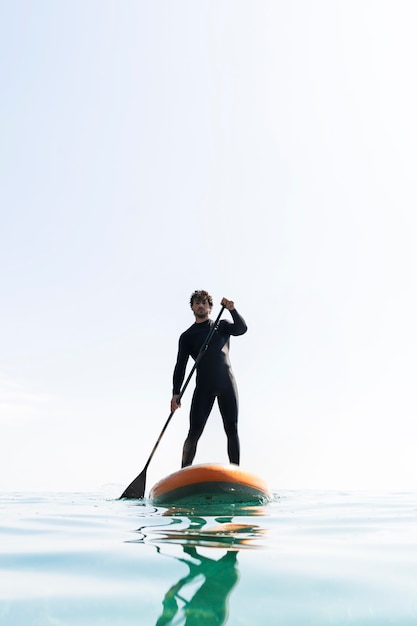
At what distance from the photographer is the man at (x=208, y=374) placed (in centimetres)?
677

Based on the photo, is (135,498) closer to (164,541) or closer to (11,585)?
(164,541)

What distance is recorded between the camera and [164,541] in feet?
9.62

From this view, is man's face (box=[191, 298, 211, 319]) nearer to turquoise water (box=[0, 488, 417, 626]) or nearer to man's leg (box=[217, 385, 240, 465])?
man's leg (box=[217, 385, 240, 465])

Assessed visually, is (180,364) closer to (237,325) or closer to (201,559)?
(237,325)

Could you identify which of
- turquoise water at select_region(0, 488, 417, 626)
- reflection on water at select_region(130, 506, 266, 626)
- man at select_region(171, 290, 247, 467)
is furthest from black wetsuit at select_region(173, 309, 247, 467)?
turquoise water at select_region(0, 488, 417, 626)

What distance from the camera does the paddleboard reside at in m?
5.16

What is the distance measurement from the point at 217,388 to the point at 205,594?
4.96m

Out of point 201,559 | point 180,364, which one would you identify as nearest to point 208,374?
point 180,364

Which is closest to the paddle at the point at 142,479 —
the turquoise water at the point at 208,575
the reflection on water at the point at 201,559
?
the reflection on water at the point at 201,559

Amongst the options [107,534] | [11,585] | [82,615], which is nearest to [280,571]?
[82,615]

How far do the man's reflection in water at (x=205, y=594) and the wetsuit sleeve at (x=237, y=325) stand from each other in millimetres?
4687

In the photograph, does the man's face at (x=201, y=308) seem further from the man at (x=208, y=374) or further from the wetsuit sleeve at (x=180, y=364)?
the wetsuit sleeve at (x=180, y=364)

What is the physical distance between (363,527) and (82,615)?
273 cm

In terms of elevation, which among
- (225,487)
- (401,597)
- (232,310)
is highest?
(232,310)
